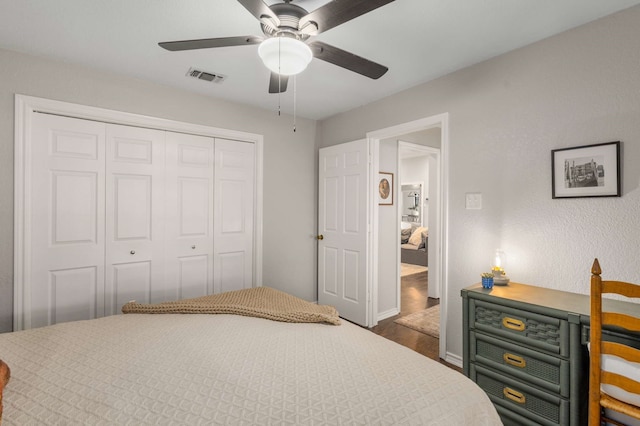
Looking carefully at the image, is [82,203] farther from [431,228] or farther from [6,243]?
[431,228]

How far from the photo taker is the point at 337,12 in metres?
1.36

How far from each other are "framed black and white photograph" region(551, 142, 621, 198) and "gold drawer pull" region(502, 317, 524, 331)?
0.88 metres

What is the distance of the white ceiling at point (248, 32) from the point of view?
179cm

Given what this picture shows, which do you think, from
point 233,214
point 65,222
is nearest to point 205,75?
point 233,214

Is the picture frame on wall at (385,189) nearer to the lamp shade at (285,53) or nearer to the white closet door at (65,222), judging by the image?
the lamp shade at (285,53)

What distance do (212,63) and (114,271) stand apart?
1.99m

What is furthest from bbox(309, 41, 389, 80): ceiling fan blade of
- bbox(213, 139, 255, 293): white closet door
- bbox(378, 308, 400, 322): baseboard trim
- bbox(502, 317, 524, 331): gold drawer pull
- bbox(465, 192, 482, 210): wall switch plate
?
bbox(378, 308, 400, 322): baseboard trim

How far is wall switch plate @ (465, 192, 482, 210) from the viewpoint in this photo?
247 cm

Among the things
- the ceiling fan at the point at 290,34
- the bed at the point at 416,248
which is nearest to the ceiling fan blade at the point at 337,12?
the ceiling fan at the point at 290,34

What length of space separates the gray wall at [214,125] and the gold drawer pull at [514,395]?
96.3 inches

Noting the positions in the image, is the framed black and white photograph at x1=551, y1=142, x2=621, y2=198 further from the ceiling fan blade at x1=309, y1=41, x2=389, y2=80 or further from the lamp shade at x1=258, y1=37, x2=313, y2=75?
the lamp shade at x1=258, y1=37, x2=313, y2=75

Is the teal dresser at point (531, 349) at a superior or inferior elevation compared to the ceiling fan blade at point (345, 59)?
inferior

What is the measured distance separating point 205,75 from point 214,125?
0.62 metres

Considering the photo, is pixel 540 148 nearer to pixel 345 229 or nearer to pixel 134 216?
pixel 345 229
